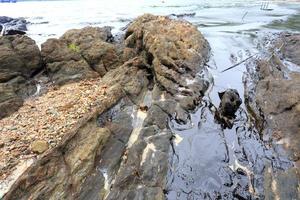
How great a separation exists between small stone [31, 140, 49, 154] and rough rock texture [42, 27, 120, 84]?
4722mm

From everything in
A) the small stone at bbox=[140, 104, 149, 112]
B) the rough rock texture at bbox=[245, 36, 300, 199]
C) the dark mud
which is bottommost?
the dark mud

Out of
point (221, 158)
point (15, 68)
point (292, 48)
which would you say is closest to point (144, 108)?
point (221, 158)

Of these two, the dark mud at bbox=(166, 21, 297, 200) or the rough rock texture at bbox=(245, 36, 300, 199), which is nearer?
the rough rock texture at bbox=(245, 36, 300, 199)

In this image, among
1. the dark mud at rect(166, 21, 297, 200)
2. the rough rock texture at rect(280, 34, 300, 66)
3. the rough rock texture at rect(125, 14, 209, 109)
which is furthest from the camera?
the rough rock texture at rect(280, 34, 300, 66)

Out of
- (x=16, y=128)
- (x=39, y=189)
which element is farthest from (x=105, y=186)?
(x=16, y=128)

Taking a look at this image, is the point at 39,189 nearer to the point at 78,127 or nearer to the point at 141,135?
the point at 78,127

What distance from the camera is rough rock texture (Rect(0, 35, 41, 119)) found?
36.7 feet

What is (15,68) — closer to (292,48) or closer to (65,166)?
(65,166)

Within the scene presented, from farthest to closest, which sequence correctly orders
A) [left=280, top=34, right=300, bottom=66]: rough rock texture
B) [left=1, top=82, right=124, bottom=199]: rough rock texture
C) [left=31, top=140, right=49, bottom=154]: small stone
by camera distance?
[left=280, top=34, right=300, bottom=66]: rough rock texture < [left=31, top=140, right=49, bottom=154]: small stone < [left=1, top=82, right=124, bottom=199]: rough rock texture

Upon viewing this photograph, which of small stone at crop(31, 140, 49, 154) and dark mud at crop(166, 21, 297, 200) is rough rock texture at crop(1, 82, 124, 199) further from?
dark mud at crop(166, 21, 297, 200)

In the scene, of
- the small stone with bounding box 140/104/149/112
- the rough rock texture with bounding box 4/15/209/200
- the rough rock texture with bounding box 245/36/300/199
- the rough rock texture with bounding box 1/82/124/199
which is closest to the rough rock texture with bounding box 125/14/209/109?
the rough rock texture with bounding box 4/15/209/200

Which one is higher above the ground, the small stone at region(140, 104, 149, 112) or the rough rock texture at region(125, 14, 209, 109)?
Answer: the rough rock texture at region(125, 14, 209, 109)

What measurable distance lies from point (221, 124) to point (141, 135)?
Answer: 293 cm

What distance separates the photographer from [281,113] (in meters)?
10.0
